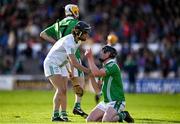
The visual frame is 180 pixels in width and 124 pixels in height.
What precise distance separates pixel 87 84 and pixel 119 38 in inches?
139

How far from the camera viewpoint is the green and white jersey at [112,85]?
54.1 ft

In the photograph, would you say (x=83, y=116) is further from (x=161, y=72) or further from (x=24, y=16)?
(x=24, y=16)

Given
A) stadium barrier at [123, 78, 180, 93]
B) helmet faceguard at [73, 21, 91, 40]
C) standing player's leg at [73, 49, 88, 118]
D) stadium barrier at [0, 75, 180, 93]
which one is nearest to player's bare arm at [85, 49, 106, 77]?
helmet faceguard at [73, 21, 91, 40]

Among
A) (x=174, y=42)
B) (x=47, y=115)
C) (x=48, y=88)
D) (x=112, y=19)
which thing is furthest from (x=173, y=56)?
(x=47, y=115)

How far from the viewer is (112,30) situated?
39531mm

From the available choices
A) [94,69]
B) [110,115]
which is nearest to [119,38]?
[110,115]

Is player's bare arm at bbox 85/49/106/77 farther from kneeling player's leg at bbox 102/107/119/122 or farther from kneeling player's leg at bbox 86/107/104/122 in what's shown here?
kneeling player's leg at bbox 86/107/104/122

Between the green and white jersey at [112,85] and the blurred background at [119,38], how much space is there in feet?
66.8

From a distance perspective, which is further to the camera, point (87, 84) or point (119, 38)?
point (119, 38)

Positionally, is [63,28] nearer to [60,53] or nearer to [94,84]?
[60,53]

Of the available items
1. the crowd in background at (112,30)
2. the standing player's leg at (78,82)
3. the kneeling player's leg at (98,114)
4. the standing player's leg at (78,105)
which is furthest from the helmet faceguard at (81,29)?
the crowd in background at (112,30)

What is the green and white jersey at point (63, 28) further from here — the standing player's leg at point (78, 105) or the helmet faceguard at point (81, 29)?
the helmet faceguard at point (81, 29)

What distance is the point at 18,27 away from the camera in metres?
40.9

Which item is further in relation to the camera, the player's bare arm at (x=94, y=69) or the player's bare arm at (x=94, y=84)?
the player's bare arm at (x=94, y=84)
